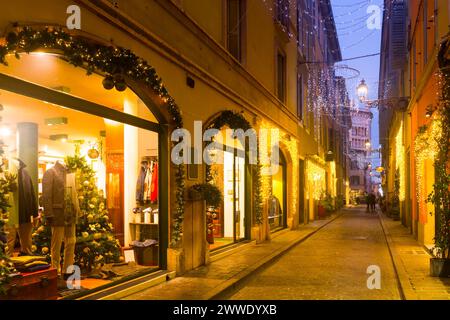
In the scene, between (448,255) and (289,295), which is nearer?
(289,295)

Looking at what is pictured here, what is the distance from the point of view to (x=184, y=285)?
849 centimetres

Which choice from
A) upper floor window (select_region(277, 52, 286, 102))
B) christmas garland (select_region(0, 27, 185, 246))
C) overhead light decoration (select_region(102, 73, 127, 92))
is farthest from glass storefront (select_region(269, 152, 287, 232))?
overhead light decoration (select_region(102, 73, 127, 92))

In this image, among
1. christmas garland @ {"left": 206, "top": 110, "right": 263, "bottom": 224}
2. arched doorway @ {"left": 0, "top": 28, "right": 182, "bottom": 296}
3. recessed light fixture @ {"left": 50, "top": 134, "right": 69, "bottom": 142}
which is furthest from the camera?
christmas garland @ {"left": 206, "top": 110, "right": 263, "bottom": 224}

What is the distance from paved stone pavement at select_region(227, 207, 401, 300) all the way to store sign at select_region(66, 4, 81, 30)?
4781 mm

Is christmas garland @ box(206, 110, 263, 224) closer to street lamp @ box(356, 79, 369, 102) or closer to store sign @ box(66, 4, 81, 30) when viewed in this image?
store sign @ box(66, 4, 81, 30)

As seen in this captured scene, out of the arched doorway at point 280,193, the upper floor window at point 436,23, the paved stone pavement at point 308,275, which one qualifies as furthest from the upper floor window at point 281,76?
the upper floor window at point 436,23

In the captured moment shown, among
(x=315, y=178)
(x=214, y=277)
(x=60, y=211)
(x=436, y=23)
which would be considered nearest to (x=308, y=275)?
(x=214, y=277)

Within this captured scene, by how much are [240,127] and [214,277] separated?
5.05 m

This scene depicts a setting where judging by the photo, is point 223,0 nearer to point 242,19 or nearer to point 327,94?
point 242,19

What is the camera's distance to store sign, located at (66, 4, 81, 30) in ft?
21.3

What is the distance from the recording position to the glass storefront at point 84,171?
785 cm

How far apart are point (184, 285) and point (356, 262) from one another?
4.87m

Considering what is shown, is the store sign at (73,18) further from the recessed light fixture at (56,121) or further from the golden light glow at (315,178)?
the golden light glow at (315,178)
